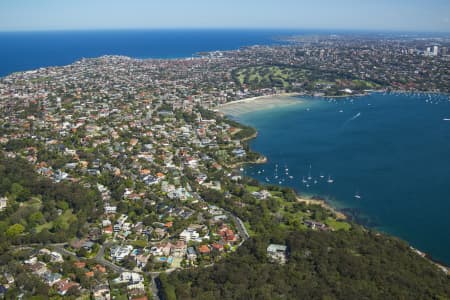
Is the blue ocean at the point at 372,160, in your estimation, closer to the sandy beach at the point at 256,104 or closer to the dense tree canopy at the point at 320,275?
the sandy beach at the point at 256,104

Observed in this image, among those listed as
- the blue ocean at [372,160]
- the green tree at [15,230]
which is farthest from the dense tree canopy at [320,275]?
the green tree at [15,230]

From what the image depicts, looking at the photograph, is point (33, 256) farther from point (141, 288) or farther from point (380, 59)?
point (380, 59)

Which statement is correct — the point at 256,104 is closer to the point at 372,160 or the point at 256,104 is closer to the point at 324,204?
the point at 372,160

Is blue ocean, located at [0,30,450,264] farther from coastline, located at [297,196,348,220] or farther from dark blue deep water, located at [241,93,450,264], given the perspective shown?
coastline, located at [297,196,348,220]

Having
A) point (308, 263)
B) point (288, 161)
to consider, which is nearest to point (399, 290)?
point (308, 263)

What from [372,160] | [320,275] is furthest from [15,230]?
[372,160]

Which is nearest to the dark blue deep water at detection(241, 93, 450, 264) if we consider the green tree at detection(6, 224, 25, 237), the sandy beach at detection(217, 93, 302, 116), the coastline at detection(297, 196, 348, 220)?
the coastline at detection(297, 196, 348, 220)
